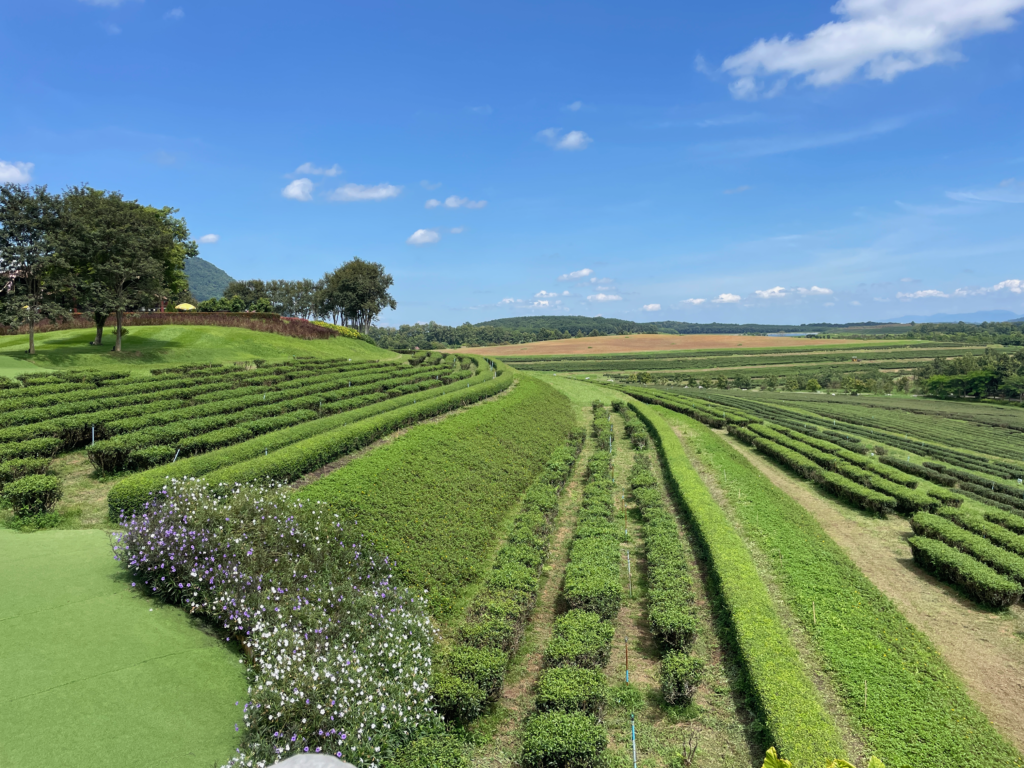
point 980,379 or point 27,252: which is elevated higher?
point 27,252

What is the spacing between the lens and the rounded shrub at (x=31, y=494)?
13.3 m

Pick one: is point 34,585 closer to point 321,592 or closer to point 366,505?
point 321,592

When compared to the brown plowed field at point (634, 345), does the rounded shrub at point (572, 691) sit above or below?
below

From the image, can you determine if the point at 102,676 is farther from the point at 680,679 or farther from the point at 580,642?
the point at 680,679

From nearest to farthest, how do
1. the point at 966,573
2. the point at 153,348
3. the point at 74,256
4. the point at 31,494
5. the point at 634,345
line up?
the point at 31,494, the point at 966,573, the point at 74,256, the point at 153,348, the point at 634,345

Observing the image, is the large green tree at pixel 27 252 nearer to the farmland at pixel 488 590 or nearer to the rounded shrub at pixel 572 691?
the farmland at pixel 488 590

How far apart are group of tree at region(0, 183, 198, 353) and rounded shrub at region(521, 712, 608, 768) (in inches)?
1773

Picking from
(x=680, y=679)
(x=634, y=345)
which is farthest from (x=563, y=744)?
(x=634, y=345)

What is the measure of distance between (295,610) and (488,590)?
524cm

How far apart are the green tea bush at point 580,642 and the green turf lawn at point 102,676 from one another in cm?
618

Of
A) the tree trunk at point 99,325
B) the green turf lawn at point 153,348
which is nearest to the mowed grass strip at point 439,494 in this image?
the green turf lawn at point 153,348

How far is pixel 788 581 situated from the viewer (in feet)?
50.8

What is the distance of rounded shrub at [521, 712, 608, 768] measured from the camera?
8617 mm

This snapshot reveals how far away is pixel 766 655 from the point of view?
11250 mm
